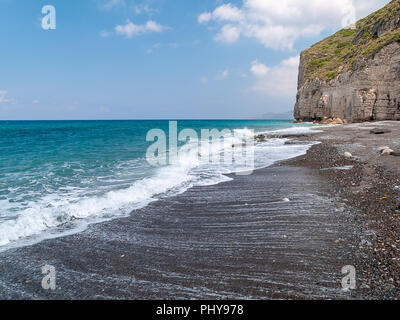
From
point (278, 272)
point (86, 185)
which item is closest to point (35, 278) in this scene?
point (278, 272)

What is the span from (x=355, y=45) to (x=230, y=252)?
2460 inches

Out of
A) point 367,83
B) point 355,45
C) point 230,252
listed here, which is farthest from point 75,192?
point 355,45

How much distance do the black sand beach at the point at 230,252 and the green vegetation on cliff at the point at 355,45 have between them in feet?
121

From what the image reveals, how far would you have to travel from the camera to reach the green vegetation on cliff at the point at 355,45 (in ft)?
114

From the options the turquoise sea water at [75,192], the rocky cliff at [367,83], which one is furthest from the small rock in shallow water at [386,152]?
the rocky cliff at [367,83]

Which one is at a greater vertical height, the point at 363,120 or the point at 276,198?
the point at 363,120

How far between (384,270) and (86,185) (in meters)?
9.10

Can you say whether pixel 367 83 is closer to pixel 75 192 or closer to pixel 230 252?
pixel 230 252

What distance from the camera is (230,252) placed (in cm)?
389

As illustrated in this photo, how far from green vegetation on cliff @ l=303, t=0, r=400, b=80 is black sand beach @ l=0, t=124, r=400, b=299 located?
37.0m

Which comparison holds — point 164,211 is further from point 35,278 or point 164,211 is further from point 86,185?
point 86,185

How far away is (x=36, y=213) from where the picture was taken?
5875 mm

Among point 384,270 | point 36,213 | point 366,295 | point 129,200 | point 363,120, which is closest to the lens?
point 366,295
